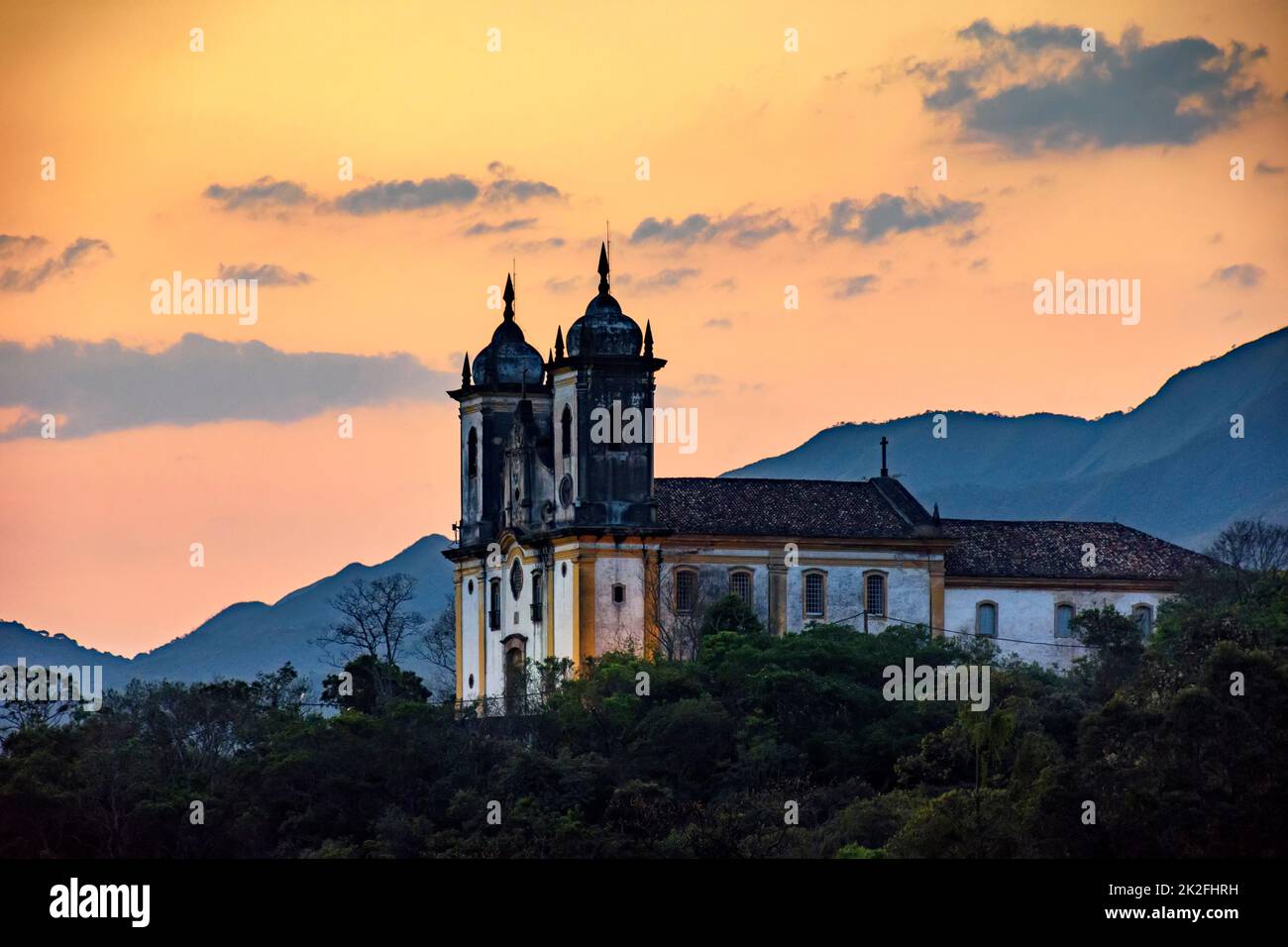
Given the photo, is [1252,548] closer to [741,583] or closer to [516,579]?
[741,583]

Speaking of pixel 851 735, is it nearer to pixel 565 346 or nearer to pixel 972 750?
pixel 972 750

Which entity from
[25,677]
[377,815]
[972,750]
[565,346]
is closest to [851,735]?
[972,750]

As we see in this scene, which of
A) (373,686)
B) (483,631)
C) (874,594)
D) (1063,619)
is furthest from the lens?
(373,686)

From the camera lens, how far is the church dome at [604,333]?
77.5 m

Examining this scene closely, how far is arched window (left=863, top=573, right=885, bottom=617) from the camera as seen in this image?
79412 mm

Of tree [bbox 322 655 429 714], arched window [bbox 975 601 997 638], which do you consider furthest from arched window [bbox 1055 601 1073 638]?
tree [bbox 322 655 429 714]

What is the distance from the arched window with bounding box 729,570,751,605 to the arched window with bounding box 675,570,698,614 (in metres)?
1.06

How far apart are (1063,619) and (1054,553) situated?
2059 millimetres

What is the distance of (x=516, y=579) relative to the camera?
3164 inches

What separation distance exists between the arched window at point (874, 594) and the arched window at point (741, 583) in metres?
3.48

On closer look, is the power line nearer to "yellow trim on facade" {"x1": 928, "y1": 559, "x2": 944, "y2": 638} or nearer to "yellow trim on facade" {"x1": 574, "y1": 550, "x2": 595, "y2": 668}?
"yellow trim on facade" {"x1": 928, "y1": 559, "x2": 944, "y2": 638}

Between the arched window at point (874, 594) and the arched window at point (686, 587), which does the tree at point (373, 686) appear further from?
the arched window at point (874, 594)

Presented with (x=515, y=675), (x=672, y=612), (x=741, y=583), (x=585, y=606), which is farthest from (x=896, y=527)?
(x=515, y=675)
